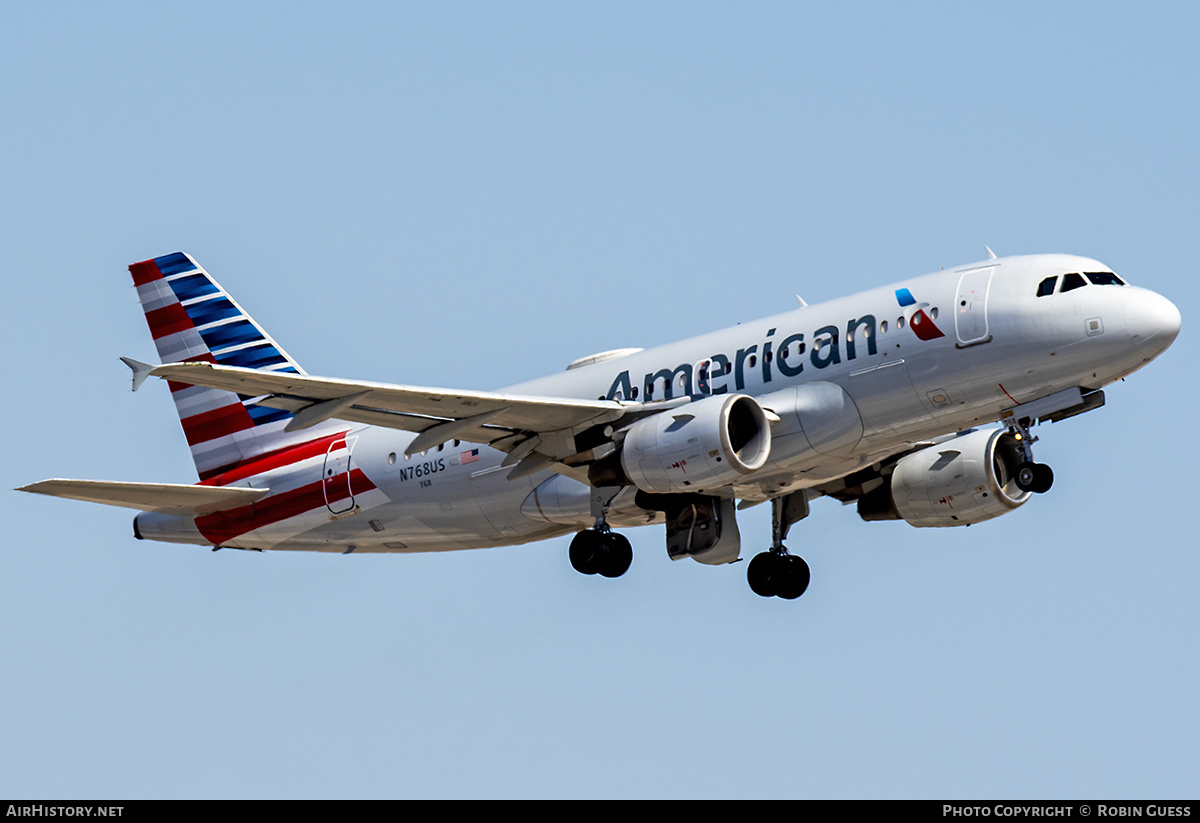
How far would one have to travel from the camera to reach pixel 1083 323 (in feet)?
104

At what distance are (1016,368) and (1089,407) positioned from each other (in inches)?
68.0

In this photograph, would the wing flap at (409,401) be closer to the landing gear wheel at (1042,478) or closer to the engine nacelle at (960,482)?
the engine nacelle at (960,482)

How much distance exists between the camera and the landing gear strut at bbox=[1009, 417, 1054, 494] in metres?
32.6

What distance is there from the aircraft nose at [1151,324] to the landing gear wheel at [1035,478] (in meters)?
2.91

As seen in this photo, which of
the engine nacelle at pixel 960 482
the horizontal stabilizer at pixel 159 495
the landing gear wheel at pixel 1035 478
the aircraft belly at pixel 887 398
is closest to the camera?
the landing gear wheel at pixel 1035 478

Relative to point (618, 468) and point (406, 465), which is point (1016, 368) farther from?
point (406, 465)

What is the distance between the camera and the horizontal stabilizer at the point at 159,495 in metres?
36.7

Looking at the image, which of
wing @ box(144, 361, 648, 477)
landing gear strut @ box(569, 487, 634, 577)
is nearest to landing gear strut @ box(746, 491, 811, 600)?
landing gear strut @ box(569, 487, 634, 577)

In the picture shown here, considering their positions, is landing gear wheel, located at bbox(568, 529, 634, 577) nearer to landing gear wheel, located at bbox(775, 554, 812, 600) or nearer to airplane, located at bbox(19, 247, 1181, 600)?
airplane, located at bbox(19, 247, 1181, 600)

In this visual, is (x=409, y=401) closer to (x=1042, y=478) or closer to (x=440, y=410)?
(x=440, y=410)

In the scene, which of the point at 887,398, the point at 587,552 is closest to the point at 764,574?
the point at 587,552

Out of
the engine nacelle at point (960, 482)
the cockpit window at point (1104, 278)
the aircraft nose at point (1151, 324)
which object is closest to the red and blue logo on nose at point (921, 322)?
the cockpit window at point (1104, 278)

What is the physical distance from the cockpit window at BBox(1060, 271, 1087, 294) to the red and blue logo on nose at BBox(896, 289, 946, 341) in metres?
2.40
